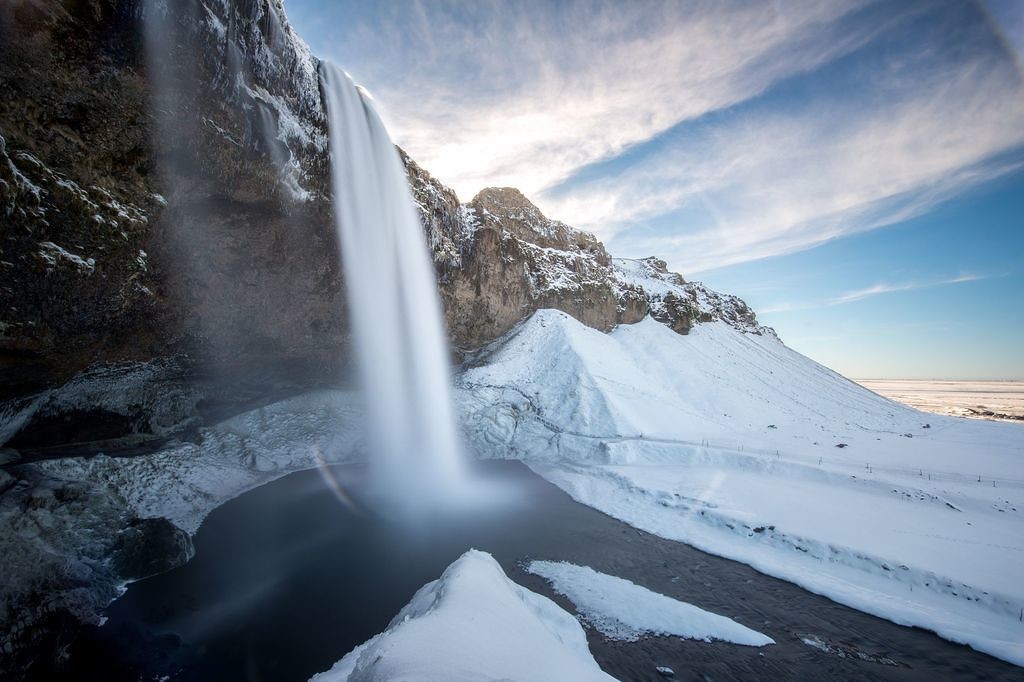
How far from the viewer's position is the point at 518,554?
11.5 meters

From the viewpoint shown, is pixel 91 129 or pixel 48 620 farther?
pixel 91 129

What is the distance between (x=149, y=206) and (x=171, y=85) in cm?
389

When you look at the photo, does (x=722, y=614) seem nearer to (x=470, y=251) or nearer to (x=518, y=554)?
(x=518, y=554)

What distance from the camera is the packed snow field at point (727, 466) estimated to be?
10062 millimetres

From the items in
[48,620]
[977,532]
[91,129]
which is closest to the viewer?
[48,620]

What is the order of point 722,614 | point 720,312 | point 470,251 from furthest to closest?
1. point 720,312
2. point 470,251
3. point 722,614

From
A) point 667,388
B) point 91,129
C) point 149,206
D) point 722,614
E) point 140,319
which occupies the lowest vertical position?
point 722,614

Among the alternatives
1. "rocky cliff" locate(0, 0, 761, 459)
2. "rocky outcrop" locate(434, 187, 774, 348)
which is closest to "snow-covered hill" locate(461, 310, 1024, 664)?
"rocky outcrop" locate(434, 187, 774, 348)

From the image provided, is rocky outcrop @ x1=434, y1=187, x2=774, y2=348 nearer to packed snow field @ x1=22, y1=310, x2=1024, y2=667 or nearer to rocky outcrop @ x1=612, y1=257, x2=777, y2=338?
rocky outcrop @ x1=612, y1=257, x2=777, y2=338

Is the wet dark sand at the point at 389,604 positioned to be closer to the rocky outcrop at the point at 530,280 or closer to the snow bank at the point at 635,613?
the snow bank at the point at 635,613

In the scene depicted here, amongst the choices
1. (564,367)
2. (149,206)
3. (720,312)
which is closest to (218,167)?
(149,206)

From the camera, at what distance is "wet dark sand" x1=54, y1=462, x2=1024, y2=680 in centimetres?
736

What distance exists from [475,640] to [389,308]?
1743 centimetres

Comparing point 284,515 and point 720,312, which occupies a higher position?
point 720,312
